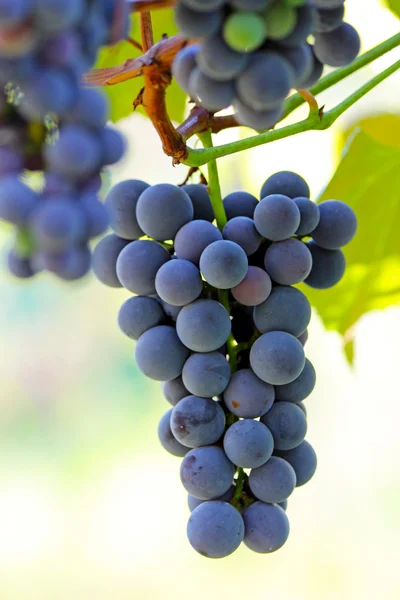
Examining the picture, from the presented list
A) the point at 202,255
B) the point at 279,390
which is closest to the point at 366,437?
the point at 279,390

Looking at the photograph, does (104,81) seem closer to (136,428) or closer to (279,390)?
(279,390)

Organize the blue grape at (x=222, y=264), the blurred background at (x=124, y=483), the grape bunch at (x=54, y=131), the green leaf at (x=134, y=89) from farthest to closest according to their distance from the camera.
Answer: the blurred background at (x=124, y=483) < the green leaf at (x=134, y=89) < the blue grape at (x=222, y=264) < the grape bunch at (x=54, y=131)

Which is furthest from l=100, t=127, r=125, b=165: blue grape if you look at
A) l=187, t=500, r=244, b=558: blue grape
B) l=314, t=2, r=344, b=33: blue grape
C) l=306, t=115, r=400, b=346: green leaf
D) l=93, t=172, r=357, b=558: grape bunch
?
l=306, t=115, r=400, b=346: green leaf

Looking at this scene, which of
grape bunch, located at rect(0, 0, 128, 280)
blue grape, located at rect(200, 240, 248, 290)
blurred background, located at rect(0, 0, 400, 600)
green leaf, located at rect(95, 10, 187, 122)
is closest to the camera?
grape bunch, located at rect(0, 0, 128, 280)

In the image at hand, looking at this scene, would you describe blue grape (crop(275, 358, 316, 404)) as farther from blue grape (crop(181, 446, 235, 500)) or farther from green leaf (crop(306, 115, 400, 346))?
green leaf (crop(306, 115, 400, 346))

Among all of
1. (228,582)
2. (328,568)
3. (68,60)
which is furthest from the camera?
(328,568)

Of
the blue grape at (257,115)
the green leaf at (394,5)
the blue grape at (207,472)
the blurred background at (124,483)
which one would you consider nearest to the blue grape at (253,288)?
the blue grape at (207,472)

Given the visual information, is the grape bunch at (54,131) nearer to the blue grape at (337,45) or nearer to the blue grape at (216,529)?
the blue grape at (337,45)
